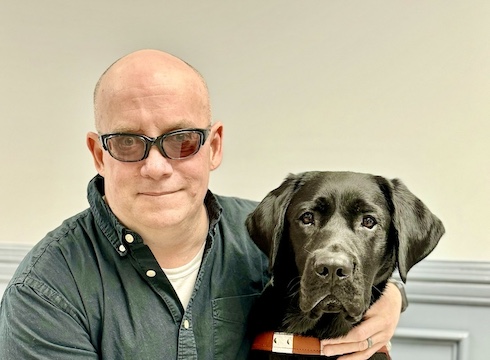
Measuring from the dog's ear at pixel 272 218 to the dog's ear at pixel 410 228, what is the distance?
0.83 ft

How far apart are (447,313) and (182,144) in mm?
1225

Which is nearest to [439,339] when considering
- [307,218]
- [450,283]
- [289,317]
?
[450,283]

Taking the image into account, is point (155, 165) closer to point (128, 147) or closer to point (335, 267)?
point (128, 147)

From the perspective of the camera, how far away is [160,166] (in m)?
1.34

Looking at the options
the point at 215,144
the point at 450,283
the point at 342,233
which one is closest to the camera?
the point at 342,233

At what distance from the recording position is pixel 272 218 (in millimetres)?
1445

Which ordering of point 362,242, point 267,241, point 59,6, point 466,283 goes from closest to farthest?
point 362,242 → point 267,241 → point 466,283 → point 59,6

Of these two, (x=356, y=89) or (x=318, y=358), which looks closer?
(x=318, y=358)

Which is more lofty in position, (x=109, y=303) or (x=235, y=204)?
(x=235, y=204)

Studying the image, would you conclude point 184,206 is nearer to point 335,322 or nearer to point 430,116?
point 335,322

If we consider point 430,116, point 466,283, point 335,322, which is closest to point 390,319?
point 335,322

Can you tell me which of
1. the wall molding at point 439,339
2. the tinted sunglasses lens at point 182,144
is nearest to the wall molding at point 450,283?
the wall molding at point 439,339

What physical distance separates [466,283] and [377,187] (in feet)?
A: 2.53

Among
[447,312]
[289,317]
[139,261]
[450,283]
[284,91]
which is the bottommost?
[447,312]
